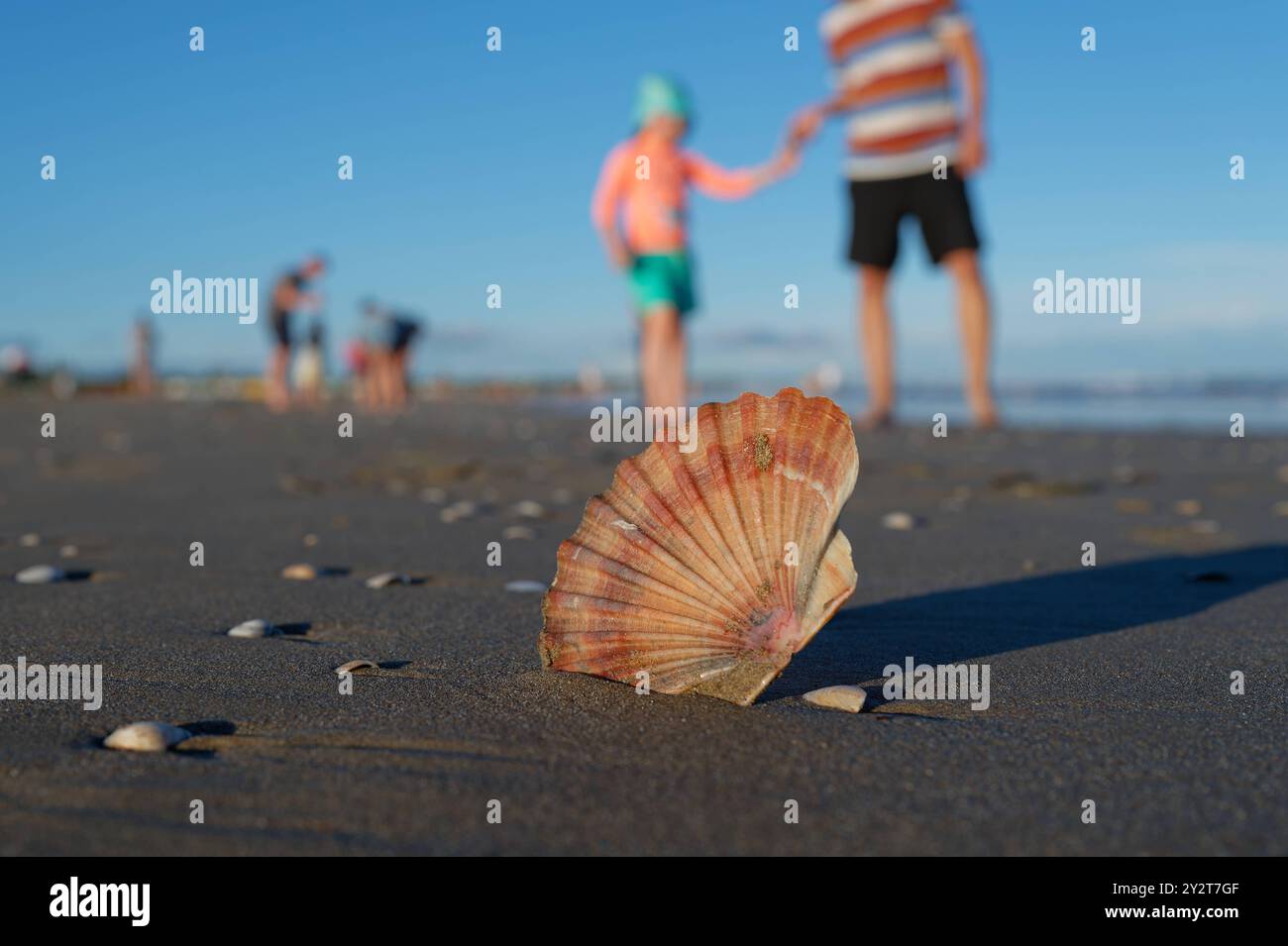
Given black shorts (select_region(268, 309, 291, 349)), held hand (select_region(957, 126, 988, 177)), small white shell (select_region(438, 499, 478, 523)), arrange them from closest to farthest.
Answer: small white shell (select_region(438, 499, 478, 523))
held hand (select_region(957, 126, 988, 177))
black shorts (select_region(268, 309, 291, 349))

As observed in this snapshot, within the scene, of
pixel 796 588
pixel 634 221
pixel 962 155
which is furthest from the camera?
pixel 634 221

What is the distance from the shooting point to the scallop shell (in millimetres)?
1893

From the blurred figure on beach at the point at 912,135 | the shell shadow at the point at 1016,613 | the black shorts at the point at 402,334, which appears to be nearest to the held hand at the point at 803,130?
the blurred figure on beach at the point at 912,135

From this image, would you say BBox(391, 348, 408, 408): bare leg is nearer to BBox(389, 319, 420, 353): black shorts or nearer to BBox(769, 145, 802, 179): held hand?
BBox(389, 319, 420, 353): black shorts

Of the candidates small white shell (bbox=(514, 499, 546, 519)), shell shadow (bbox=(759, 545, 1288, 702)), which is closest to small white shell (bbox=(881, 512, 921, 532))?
shell shadow (bbox=(759, 545, 1288, 702))

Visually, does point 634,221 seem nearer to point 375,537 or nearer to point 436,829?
point 375,537

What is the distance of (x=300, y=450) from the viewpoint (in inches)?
329

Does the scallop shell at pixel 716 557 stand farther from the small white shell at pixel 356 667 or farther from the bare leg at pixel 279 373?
the bare leg at pixel 279 373

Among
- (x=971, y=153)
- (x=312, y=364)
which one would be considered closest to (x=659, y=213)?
(x=971, y=153)

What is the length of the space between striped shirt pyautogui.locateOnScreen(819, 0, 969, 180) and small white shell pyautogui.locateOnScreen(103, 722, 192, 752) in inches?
261

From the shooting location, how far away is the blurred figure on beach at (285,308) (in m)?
17.4

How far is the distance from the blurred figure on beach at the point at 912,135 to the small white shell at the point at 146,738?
6529 millimetres

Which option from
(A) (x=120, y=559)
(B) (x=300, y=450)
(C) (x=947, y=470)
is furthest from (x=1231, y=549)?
(B) (x=300, y=450)
